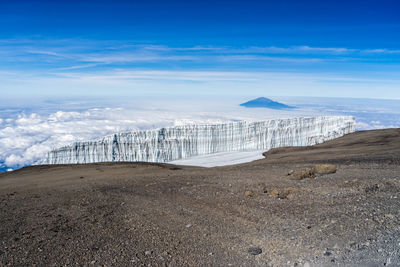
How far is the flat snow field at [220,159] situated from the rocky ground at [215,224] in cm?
1843

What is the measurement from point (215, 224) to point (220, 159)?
79.3 ft

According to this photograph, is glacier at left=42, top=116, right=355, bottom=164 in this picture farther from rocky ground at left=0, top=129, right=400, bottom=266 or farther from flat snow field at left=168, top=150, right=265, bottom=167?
rocky ground at left=0, top=129, right=400, bottom=266

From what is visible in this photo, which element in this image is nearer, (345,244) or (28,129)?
(345,244)

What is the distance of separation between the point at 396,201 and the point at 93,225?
689 centimetres

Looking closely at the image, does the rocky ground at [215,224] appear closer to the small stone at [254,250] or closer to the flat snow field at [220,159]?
the small stone at [254,250]

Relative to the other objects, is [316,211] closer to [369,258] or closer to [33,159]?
[369,258]

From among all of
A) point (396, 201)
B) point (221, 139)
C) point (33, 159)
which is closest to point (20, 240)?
point (396, 201)

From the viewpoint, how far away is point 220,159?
30.1 m

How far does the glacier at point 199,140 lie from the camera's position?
2703 cm

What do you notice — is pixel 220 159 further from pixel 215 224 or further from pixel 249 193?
pixel 215 224

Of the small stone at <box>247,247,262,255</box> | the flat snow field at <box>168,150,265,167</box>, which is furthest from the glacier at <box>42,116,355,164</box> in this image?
the small stone at <box>247,247,262,255</box>

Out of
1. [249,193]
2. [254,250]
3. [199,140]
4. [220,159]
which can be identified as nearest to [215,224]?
[254,250]

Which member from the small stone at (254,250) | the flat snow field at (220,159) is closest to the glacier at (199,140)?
the flat snow field at (220,159)

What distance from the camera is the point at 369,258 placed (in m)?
3.96
